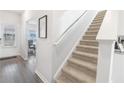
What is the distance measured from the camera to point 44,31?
145 inches

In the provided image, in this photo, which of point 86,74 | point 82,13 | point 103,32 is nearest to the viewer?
point 103,32

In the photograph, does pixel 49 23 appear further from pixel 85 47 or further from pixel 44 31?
pixel 85 47

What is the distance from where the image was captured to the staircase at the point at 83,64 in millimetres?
2798

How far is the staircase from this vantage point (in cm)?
280

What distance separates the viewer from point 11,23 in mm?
7473

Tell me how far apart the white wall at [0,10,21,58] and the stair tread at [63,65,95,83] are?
5.19 metres

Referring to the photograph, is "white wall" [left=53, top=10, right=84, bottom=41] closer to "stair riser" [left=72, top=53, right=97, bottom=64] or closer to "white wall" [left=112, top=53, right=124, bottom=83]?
"stair riser" [left=72, top=53, right=97, bottom=64]

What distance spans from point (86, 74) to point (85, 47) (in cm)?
101

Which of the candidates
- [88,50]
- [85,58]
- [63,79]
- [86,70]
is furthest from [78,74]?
[88,50]

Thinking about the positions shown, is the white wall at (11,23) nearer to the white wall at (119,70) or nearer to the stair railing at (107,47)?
the white wall at (119,70)

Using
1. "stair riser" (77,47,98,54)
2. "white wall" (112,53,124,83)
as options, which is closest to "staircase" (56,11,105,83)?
"stair riser" (77,47,98,54)

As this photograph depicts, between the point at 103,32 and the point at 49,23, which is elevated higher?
the point at 49,23
